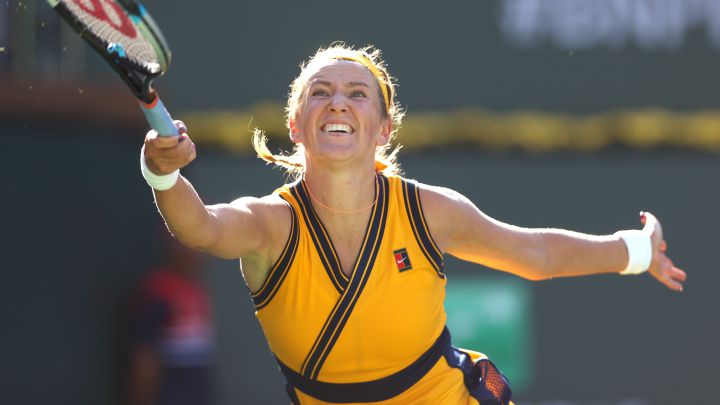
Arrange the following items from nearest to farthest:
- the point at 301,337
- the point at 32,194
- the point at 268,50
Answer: the point at 301,337, the point at 32,194, the point at 268,50

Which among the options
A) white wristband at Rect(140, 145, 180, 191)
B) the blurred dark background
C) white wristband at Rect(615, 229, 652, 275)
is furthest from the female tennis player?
the blurred dark background

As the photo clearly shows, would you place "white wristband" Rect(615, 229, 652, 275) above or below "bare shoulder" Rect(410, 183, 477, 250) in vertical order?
below

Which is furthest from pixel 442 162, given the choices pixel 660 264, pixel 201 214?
pixel 201 214

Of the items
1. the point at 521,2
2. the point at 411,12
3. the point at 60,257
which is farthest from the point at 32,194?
the point at 521,2

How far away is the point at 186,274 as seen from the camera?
807 centimetres

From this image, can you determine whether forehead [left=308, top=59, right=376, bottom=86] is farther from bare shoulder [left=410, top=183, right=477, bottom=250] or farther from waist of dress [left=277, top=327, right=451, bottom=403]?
waist of dress [left=277, top=327, right=451, bottom=403]

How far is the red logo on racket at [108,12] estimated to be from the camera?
370cm

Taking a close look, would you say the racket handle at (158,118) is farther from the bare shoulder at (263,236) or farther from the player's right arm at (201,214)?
the bare shoulder at (263,236)

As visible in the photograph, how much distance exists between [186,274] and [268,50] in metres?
1.63

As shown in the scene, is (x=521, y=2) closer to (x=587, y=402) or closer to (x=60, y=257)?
(x=587, y=402)

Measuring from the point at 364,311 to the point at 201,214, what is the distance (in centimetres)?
70

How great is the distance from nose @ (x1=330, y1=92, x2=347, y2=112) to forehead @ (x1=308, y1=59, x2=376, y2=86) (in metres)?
0.08

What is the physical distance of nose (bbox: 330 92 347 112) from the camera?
437 cm

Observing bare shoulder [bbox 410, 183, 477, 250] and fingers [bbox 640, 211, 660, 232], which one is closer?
bare shoulder [bbox 410, 183, 477, 250]
